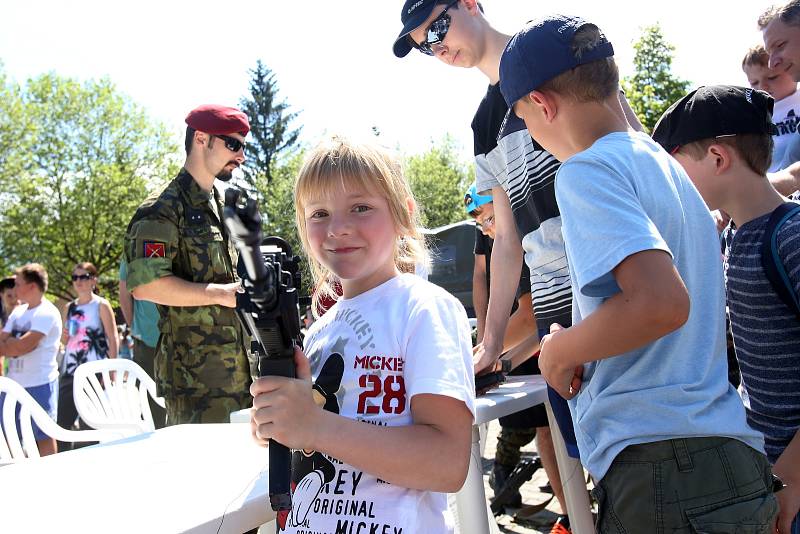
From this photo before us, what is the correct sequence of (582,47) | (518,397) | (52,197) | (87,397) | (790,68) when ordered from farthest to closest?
1. (52,197)
2. (87,397)
3. (790,68)
4. (518,397)
5. (582,47)

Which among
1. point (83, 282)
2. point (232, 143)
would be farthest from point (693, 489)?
point (83, 282)

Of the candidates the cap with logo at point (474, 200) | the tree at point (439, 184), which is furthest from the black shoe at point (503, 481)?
the tree at point (439, 184)

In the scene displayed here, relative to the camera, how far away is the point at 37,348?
253 inches

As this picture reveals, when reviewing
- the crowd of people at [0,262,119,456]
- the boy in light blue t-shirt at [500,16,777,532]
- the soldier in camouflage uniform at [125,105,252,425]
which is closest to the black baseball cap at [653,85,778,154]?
the boy in light blue t-shirt at [500,16,777,532]

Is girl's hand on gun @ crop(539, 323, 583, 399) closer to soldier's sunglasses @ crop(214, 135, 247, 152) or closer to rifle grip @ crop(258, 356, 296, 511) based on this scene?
rifle grip @ crop(258, 356, 296, 511)

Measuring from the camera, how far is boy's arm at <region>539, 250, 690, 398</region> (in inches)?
49.3

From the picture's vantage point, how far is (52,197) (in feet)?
99.2

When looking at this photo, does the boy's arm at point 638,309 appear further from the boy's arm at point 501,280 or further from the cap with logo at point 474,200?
the cap with logo at point 474,200

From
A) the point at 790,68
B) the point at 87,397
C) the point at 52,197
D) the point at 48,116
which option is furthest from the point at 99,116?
the point at 790,68

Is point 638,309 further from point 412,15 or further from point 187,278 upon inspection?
point 187,278

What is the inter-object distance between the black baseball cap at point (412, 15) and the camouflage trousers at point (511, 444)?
110 inches

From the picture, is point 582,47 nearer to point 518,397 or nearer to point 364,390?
point 364,390

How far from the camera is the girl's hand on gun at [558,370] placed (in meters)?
1.47

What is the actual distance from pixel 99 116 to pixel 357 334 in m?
34.1
